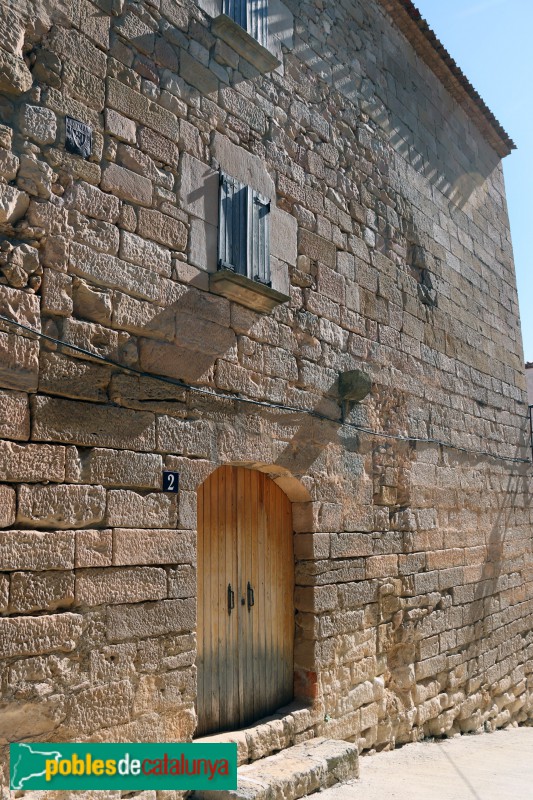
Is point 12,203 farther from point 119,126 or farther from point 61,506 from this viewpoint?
point 61,506

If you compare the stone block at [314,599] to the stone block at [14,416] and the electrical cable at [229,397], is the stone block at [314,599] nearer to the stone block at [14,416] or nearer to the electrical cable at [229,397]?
the electrical cable at [229,397]

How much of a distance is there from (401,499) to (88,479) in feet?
10.3

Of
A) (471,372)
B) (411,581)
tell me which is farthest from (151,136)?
(471,372)

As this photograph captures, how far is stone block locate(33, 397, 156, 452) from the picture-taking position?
308 centimetres

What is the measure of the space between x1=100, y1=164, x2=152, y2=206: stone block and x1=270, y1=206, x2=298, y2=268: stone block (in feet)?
3.68

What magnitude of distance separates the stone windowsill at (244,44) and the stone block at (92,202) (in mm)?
1603

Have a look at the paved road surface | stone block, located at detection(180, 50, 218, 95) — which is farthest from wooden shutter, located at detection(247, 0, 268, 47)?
the paved road surface

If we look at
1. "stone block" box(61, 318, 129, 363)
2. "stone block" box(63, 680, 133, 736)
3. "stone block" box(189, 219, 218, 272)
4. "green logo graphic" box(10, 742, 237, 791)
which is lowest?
"green logo graphic" box(10, 742, 237, 791)

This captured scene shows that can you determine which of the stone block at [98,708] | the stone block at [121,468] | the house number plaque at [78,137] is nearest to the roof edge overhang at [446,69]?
the house number plaque at [78,137]

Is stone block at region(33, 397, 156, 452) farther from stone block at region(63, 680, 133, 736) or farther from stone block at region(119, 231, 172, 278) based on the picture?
stone block at region(63, 680, 133, 736)

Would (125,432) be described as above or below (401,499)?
above

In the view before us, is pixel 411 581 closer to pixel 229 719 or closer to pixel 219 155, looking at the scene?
pixel 229 719

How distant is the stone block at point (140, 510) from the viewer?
10.9 ft

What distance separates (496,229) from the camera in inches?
341
